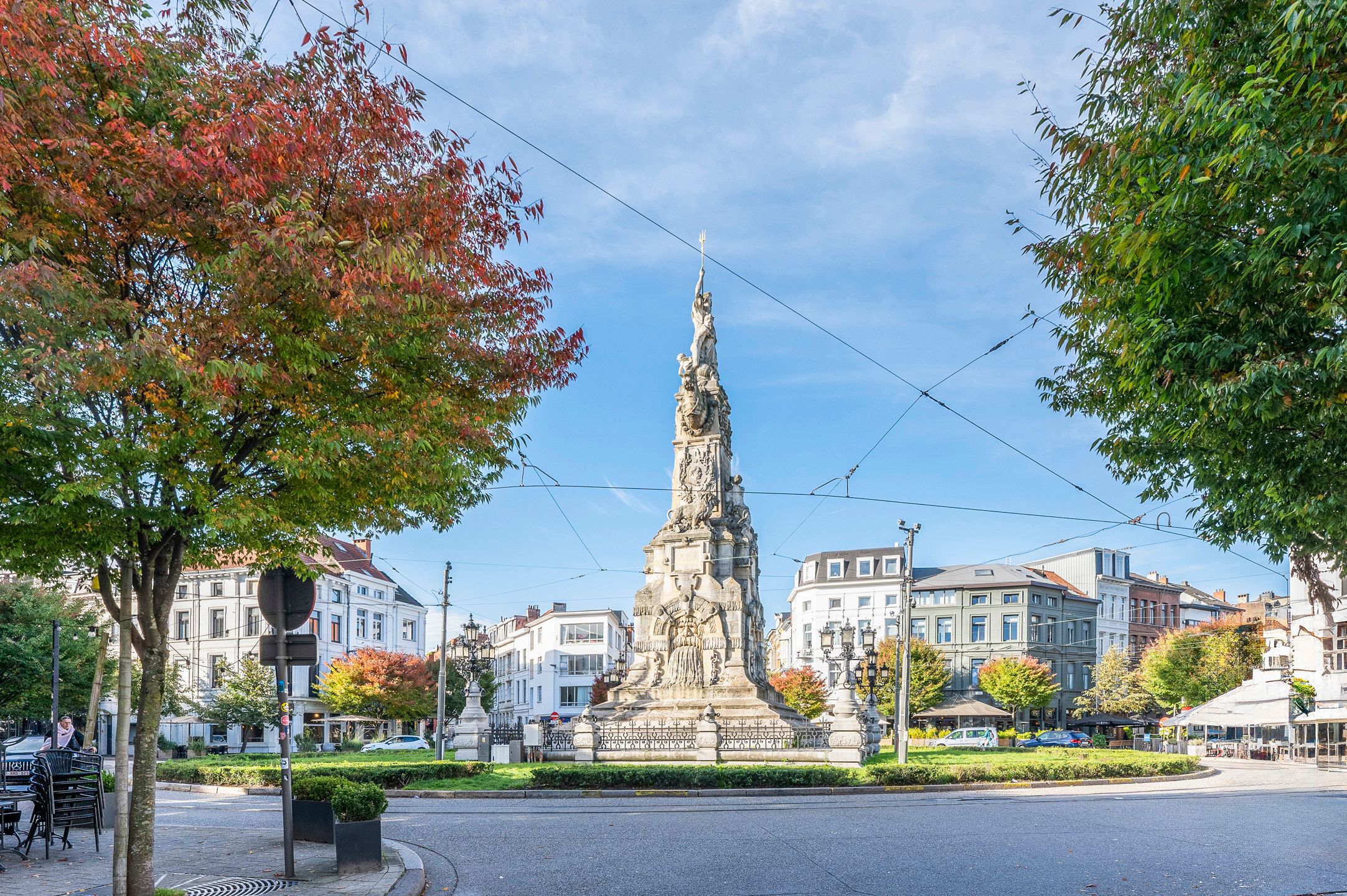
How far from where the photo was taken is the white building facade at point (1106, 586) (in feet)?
266

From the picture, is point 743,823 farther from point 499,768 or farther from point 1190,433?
point 499,768

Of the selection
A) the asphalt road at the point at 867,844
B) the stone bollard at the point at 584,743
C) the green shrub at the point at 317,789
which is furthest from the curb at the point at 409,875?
the stone bollard at the point at 584,743

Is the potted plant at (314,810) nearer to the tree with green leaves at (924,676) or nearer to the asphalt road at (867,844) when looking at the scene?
the asphalt road at (867,844)

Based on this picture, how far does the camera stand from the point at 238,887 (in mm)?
8992

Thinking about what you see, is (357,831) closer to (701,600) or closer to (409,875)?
(409,875)

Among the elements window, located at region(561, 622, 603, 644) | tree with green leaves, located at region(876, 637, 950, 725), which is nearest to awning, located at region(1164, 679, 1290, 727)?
tree with green leaves, located at region(876, 637, 950, 725)

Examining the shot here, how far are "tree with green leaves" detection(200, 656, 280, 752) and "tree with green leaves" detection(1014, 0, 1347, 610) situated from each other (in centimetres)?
4438

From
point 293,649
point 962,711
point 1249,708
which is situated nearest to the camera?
point 293,649

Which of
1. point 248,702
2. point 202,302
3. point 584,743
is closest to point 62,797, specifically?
point 202,302

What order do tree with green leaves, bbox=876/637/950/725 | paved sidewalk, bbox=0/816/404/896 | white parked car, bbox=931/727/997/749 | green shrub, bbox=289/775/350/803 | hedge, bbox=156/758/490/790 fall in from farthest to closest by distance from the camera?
tree with green leaves, bbox=876/637/950/725 < white parked car, bbox=931/727/997/749 < hedge, bbox=156/758/490/790 < green shrub, bbox=289/775/350/803 < paved sidewalk, bbox=0/816/404/896

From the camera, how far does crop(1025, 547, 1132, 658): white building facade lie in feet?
266

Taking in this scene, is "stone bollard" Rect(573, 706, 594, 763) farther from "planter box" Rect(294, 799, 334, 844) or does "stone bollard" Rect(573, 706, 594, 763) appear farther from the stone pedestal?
"planter box" Rect(294, 799, 334, 844)

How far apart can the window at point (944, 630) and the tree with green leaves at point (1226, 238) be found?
71282 mm

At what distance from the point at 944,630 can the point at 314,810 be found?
71.9 m
